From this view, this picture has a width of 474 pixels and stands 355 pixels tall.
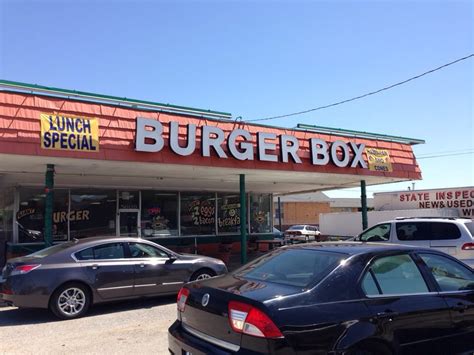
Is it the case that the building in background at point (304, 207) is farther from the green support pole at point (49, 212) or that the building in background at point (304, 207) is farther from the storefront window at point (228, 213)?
the green support pole at point (49, 212)

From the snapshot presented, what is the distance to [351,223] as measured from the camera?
28.1 m

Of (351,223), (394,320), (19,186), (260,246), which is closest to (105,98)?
(19,186)

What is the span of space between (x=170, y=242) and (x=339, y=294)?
1579 centimetres

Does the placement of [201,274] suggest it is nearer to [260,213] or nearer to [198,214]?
[198,214]

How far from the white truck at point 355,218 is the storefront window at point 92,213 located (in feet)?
47.5

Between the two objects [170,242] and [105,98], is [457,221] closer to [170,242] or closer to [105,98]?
[105,98]

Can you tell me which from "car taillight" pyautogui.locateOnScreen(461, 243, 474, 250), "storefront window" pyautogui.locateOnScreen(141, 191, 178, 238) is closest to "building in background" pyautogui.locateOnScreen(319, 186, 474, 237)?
"storefront window" pyautogui.locateOnScreen(141, 191, 178, 238)

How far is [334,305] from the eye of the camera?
3900 mm

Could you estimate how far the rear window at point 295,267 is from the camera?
423cm

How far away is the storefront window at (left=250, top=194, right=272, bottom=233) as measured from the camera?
22844 millimetres

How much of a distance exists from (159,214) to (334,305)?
52.7 feet

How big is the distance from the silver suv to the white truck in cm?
1288

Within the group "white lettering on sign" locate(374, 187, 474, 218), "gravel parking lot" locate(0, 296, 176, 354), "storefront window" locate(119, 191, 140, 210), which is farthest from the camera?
"white lettering on sign" locate(374, 187, 474, 218)

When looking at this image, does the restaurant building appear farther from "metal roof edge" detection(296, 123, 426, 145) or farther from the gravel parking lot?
the gravel parking lot
